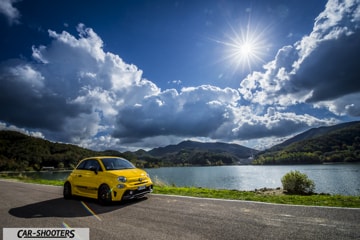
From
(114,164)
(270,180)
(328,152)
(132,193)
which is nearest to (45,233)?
(132,193)

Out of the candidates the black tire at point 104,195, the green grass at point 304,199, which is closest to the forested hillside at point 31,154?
the black tire at point 104,195

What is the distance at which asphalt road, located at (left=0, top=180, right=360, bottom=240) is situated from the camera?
441 cm

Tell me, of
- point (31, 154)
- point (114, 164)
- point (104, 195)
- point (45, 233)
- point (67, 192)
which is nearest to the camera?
point (45, 233)

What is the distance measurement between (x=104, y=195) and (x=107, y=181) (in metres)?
0.50

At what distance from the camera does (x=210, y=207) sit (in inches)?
269

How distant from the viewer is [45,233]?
4969 mm

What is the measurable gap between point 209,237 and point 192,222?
1083 millimetres

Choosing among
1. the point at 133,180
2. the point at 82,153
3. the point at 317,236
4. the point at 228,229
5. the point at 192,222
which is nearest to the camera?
the point at 317,236

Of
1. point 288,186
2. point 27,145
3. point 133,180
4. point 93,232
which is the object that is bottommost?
point 288,186

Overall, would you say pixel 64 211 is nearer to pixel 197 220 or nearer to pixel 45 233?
pixel 45 233

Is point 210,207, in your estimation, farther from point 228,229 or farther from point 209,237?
point 209,237

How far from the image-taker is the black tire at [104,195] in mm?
7784

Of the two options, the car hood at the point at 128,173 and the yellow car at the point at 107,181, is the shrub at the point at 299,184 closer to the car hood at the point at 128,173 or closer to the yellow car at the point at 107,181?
the yellow car at the point at 107,181

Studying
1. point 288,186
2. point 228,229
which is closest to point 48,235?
point 228,229
